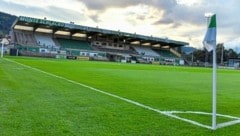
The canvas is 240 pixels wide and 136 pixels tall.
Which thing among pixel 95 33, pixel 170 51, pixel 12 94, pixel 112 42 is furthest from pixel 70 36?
pixel 12 94

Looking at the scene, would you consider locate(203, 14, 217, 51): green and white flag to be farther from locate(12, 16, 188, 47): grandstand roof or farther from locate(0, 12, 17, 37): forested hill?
locate(0, 12, 17, 37): forested hill

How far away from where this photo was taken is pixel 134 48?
108 meters

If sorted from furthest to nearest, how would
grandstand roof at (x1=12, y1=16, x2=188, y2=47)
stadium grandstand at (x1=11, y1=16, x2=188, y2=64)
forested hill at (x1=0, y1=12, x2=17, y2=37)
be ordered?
forested hill at (x1=0, y1=12, x2=17, y2=37) → grandstand roof at (x1=12, y1=16, x2=188, y2=47) → stadium grandstand at (x1=11, y1=16, x2=188, y2=64)

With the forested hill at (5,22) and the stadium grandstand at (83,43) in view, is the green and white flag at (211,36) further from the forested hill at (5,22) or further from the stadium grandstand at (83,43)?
the forested hill at (5,22)

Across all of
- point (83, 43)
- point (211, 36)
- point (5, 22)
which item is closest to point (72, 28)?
point (83, 43)

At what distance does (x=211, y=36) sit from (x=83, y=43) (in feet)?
299

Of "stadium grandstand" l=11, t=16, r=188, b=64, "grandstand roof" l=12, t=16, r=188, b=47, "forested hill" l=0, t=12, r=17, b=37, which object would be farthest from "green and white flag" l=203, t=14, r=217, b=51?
"forested hill" l=0, t=12, r=17, b=37

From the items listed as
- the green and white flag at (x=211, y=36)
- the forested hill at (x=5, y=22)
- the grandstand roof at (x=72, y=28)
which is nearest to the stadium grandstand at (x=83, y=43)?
the grandstand roof at (x=72, y=28)

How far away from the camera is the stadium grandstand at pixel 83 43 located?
8138cm

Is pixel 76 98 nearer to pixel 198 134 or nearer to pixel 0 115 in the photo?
pixel 0 115

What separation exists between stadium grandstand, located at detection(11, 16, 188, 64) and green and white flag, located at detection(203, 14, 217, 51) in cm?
7268

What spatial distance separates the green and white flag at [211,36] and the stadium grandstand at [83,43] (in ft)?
238

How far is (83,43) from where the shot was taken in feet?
314

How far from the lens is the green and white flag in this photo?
561 centimetres
